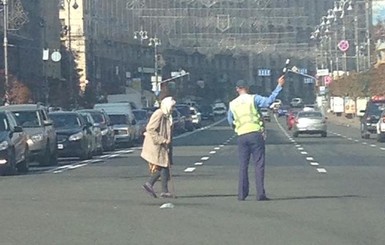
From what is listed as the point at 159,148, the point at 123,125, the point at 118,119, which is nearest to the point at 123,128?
the point at 123,125

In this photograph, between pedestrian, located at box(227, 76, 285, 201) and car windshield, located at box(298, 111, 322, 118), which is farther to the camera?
car windshield, located at box(298, 111, 322, 118)

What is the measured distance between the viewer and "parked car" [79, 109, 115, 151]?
44.5 metres

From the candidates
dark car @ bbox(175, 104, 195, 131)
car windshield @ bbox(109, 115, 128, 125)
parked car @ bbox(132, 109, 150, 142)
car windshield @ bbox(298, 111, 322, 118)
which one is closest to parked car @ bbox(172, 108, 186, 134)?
dark car @ bbox(175, 104, 195, 131)

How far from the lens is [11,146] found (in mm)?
28984

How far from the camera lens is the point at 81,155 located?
3822 cm

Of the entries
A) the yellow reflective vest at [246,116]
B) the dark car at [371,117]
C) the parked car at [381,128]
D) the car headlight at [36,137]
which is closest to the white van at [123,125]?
the parked car at [381,128]

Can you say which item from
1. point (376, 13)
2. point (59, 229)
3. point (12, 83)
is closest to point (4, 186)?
point (59, 229)

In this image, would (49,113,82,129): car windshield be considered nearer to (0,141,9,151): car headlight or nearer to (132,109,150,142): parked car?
(0,141,9,151): car headlight

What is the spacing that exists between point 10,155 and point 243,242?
15924 mm

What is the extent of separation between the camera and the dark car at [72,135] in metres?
37.9

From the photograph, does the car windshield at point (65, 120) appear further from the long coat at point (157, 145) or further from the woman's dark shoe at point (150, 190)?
the woman's dark shoe at point (150, 190)

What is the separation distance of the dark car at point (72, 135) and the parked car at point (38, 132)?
6.79ft

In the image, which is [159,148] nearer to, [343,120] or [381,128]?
[381,128]

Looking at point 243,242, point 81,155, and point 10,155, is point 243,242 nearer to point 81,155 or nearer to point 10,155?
point 10,155
